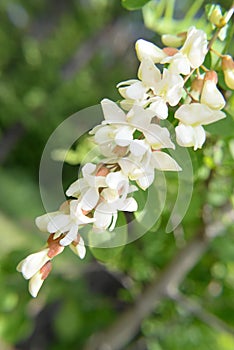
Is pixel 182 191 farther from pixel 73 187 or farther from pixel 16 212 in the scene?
pixel 16 212

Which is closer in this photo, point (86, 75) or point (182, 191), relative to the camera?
point (182, 191)

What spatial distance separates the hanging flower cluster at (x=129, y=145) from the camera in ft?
0.86

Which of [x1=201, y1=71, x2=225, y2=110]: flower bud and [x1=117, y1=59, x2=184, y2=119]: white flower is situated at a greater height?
[x1=117, y1=59, x2=184, y2=119]: white flower

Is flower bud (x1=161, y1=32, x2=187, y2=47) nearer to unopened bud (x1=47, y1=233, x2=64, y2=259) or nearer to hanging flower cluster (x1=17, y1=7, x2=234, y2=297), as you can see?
hanging flower cluster (x1=17, y1=7, x2=234, y2=297)

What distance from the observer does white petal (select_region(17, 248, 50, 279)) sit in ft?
0.91

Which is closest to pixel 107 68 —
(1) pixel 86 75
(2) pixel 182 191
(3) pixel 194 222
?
(1) pixel 86 75

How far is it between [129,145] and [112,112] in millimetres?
24

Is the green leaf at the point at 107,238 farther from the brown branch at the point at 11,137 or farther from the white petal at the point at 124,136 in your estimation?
the brown branch at the point at 11,137

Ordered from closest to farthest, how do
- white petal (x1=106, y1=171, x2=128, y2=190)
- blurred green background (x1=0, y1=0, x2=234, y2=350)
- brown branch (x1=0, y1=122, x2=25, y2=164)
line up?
white petal (x1=106, y1=171, x2=128, y2=190), blurred green background (x1=0, y1=0, x2=234, y2=350), brown branch (x1=0, y1=122, x2=25, y2=164)

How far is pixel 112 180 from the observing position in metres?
0.26

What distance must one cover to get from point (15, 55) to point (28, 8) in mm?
569

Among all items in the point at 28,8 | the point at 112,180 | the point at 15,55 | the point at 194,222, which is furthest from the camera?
the point at 28,8

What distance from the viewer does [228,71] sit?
0.32 metres

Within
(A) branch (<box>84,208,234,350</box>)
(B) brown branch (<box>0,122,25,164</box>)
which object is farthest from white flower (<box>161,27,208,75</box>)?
(B) brown branch (<box>0,122,25,164</box>)
